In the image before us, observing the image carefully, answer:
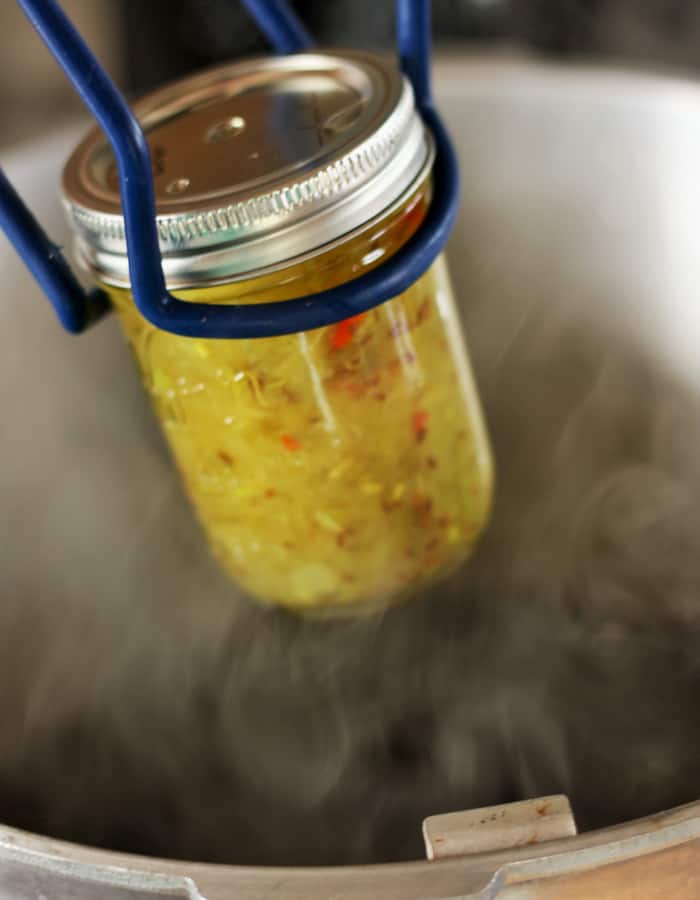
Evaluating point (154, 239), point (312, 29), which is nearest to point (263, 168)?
point (154, 239)

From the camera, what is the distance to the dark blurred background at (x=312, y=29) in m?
0.77

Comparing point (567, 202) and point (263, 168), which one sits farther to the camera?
point (567, 202)

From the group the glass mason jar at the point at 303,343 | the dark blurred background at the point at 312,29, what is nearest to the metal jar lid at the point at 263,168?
the glass mason jar at the point at 303,343

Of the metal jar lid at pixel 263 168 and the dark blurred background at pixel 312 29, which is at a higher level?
the metal jar lid at pixel 263 168

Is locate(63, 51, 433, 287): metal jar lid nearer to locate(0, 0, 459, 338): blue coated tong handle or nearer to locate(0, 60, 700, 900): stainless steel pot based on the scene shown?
locate(0, 0, 459, 338): blue coated tong handle

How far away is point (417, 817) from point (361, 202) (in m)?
0.29

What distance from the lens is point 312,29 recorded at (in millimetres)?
804

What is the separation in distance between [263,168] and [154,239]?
69 millimetres

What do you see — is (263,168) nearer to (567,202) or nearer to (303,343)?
(303,343)

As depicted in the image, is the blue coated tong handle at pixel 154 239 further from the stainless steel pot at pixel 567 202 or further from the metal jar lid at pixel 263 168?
the stainless steel pot at pixel 567 202

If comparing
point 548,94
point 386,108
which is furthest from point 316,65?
point 548,94

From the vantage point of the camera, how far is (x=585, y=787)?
45cm

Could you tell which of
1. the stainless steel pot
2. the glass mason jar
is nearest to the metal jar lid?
the glass mason jar

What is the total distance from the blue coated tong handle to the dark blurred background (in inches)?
13.7
